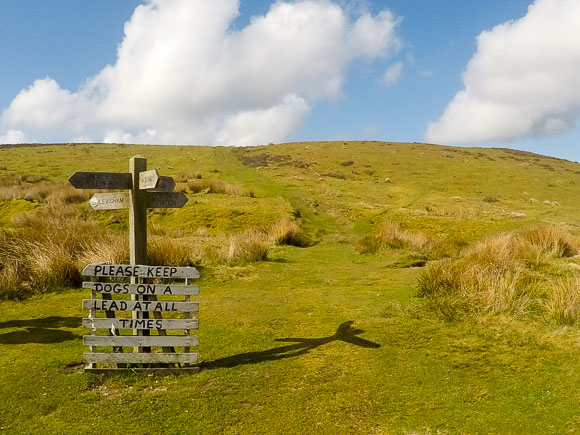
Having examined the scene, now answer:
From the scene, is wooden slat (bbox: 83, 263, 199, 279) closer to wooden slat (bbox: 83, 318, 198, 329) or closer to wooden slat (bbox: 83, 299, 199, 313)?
wooden slat (bbox: 83, 299, 199, 313)

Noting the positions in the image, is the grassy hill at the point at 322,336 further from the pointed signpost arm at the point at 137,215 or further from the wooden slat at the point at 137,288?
the pointed signpost arm at the point at 137,215

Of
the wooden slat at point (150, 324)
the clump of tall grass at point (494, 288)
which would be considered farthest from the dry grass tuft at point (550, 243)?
the wooden slat at point (150, 324)

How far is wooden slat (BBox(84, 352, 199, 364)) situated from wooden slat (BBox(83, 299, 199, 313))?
0.56 m

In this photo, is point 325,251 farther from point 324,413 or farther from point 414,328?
point 324,413

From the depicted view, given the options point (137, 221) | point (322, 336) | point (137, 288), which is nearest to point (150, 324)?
point (137, 288)

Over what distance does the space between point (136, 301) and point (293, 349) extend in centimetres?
238

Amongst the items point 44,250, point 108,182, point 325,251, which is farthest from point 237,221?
point 108,182

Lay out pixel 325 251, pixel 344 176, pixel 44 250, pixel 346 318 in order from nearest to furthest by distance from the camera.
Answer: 1. pixel 346 318
2. pixel 44 250
3. pixel 325 251
4. pixel 344 176

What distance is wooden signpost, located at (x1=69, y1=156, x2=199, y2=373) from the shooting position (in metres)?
5.59

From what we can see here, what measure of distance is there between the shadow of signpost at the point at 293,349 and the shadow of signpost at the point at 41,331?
2572 mm

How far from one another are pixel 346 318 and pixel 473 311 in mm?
2179

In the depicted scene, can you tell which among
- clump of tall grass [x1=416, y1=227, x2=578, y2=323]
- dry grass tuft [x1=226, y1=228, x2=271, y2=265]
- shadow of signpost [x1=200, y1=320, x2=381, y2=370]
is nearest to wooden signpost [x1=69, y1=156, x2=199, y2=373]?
shadow of signpost [x1=200, y1=320, x2=381, y2=370]

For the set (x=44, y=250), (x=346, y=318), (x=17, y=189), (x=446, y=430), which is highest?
(x=17, y=189)

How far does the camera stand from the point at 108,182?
5.84 meters
